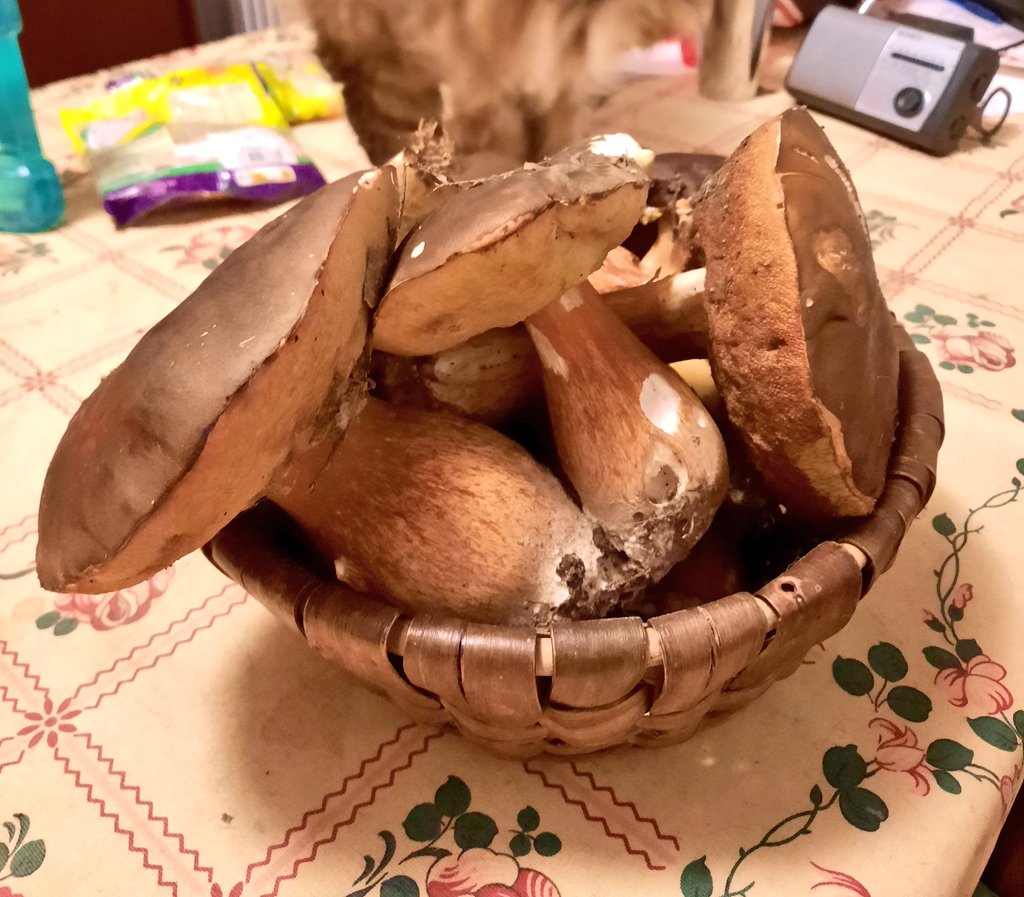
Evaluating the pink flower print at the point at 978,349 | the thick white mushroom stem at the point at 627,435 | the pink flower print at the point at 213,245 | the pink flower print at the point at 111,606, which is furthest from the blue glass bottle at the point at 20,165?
the pink flower print at the point at 978,349

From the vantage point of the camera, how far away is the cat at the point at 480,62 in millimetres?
841

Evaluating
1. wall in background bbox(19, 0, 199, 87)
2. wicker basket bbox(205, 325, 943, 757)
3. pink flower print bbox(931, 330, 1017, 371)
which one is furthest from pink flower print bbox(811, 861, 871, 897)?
wall in background bbox(19, 0, 199, 87)

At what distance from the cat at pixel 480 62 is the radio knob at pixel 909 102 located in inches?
19.4

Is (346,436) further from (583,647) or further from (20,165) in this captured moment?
(20,165)

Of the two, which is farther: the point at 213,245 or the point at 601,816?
the point at 213,245

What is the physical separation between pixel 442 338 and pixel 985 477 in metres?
0.54

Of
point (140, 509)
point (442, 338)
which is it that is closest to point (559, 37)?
point (442, 338)

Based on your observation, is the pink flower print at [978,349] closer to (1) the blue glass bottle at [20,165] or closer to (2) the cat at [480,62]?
(2) the cat at [480,62]

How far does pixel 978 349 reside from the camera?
0.88m

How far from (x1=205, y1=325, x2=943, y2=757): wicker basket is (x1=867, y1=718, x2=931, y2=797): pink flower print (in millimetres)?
106

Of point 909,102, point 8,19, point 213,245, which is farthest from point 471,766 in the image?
point 909,102

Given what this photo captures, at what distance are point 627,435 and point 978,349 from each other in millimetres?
587

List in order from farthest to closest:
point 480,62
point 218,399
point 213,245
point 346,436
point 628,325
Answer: point 213,245 → point 480,62 → point 628,325 → point 346,436 → point 218,399

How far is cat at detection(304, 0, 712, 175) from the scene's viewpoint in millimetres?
841
